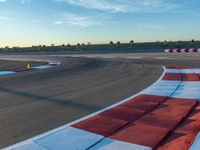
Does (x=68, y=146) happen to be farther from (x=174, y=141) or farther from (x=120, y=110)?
(x=120, y=110)

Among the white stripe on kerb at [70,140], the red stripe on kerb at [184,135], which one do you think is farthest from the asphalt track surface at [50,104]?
the red stripe on kerb at [184,135]

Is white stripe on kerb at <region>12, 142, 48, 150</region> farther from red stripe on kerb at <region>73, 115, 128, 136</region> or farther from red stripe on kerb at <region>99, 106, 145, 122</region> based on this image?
red stripe on kerb at <region>99, 106, 145, 122</region>

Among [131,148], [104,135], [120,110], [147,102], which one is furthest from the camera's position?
[147,102]

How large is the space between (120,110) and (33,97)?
3.00m

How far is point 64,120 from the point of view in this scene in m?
5.05

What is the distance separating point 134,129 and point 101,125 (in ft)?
2.19

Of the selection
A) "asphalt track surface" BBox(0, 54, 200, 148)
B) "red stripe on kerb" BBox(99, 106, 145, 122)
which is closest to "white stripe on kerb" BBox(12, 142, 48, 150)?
"asphalt track surface" BBox(0, 54, 200, 148)

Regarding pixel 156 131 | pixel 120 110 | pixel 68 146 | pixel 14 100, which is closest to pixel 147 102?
pixel 120 110

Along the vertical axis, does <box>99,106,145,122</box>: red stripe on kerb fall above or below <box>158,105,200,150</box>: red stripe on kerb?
above

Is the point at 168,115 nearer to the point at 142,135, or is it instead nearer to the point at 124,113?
the point at 124,113

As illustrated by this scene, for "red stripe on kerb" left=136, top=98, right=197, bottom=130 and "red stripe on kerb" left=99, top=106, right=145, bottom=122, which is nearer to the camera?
"red stripe on kerb" left=136, top=98, right=197, bottom=130

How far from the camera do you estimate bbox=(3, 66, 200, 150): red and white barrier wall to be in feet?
12.3

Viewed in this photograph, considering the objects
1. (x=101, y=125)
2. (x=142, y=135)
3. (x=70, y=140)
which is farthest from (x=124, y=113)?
(x=70, y=140)

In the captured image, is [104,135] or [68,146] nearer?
[68,146]
